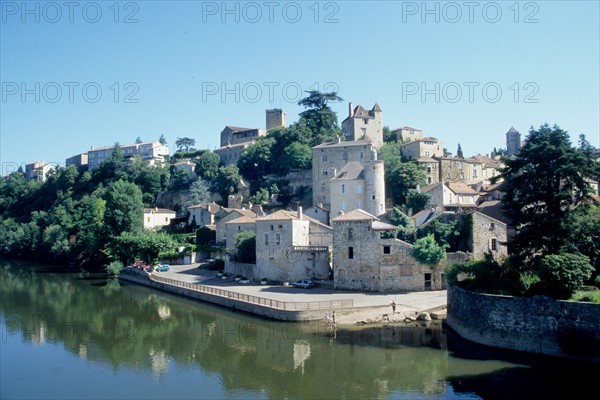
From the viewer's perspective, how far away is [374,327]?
30531 mm

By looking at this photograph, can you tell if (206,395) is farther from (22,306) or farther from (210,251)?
(210,251)

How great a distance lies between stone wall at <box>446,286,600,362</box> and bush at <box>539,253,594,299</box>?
784 mm

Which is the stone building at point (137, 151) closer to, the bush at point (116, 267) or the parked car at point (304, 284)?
the bush at point (116, 267)

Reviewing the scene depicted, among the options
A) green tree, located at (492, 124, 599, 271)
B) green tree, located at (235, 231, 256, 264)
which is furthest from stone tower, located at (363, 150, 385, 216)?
green tree, located at (492, 124, 599, 271)

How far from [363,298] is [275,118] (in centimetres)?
8482

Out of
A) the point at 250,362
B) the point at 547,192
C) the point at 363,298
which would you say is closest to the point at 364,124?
A: the point at 363,298

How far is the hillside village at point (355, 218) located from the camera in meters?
38.5

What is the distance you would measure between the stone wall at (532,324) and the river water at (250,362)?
0.66 metres

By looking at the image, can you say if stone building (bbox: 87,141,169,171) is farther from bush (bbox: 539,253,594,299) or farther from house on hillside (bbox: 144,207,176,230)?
bush (bbox: 539,253,594,299)

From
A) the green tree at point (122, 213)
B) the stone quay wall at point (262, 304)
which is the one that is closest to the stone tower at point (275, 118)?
the green tree at point (122, 213)

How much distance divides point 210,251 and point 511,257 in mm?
39224

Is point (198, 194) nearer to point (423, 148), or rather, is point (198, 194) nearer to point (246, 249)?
point (246, 249)

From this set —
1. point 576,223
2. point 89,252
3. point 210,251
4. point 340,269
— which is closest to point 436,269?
point 340,269

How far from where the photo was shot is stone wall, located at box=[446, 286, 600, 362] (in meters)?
22.2
